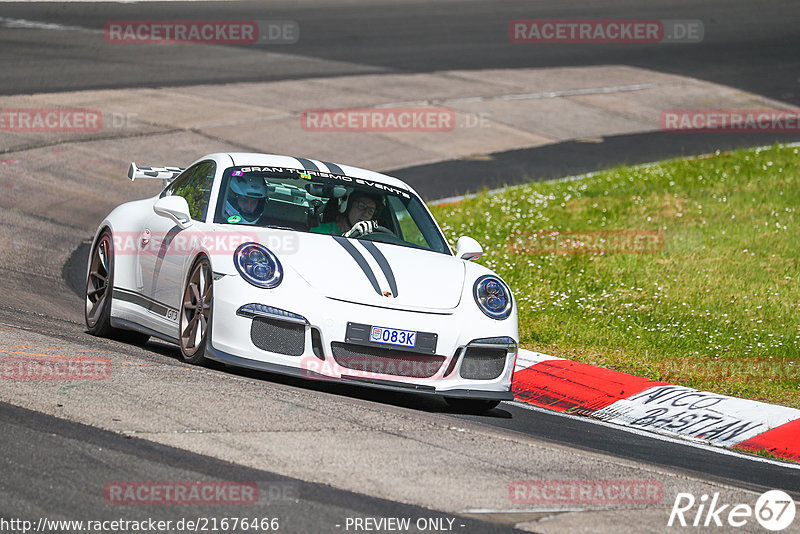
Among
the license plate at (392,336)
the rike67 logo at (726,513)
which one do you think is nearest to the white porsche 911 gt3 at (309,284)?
the license plate at (392,336)

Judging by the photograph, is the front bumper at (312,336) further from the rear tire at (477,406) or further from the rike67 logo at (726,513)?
the rike67 logo at (726,513)

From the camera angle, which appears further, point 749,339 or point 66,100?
point 66,100

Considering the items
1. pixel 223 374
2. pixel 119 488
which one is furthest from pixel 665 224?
pixel 119 488

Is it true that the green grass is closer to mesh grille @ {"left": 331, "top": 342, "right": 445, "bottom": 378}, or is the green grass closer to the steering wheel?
the steering wheel

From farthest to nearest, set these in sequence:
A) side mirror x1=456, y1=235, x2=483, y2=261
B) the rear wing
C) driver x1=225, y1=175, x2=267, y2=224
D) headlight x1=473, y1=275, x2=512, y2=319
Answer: the rear wing → side mirror x1=456, y1=235, x2=483, y2=261 → driver x1=225, y1=175, x2=267, y2=224 → headlight x1=473, y1=275, x2=512, y2=319

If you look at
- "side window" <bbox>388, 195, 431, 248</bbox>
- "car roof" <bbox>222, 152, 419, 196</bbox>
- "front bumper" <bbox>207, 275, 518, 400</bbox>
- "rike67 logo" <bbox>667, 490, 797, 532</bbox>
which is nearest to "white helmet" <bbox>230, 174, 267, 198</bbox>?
"car roof" <bbox>222, 152, 419, 196</bbox>

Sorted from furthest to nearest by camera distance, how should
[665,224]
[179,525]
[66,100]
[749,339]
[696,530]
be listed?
[66,100]
[665,224]
[749,339]
[696,530]
[179,525]

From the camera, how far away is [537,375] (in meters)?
9.16

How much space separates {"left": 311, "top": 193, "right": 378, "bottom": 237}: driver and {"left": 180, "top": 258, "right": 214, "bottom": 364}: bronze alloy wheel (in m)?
1.07

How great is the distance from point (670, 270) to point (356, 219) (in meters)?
4.99

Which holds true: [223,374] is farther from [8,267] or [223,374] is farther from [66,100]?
[66,100]

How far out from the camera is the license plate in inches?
279

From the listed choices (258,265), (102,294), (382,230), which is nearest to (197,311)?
(258,265)

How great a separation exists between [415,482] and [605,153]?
14629 millimetres
